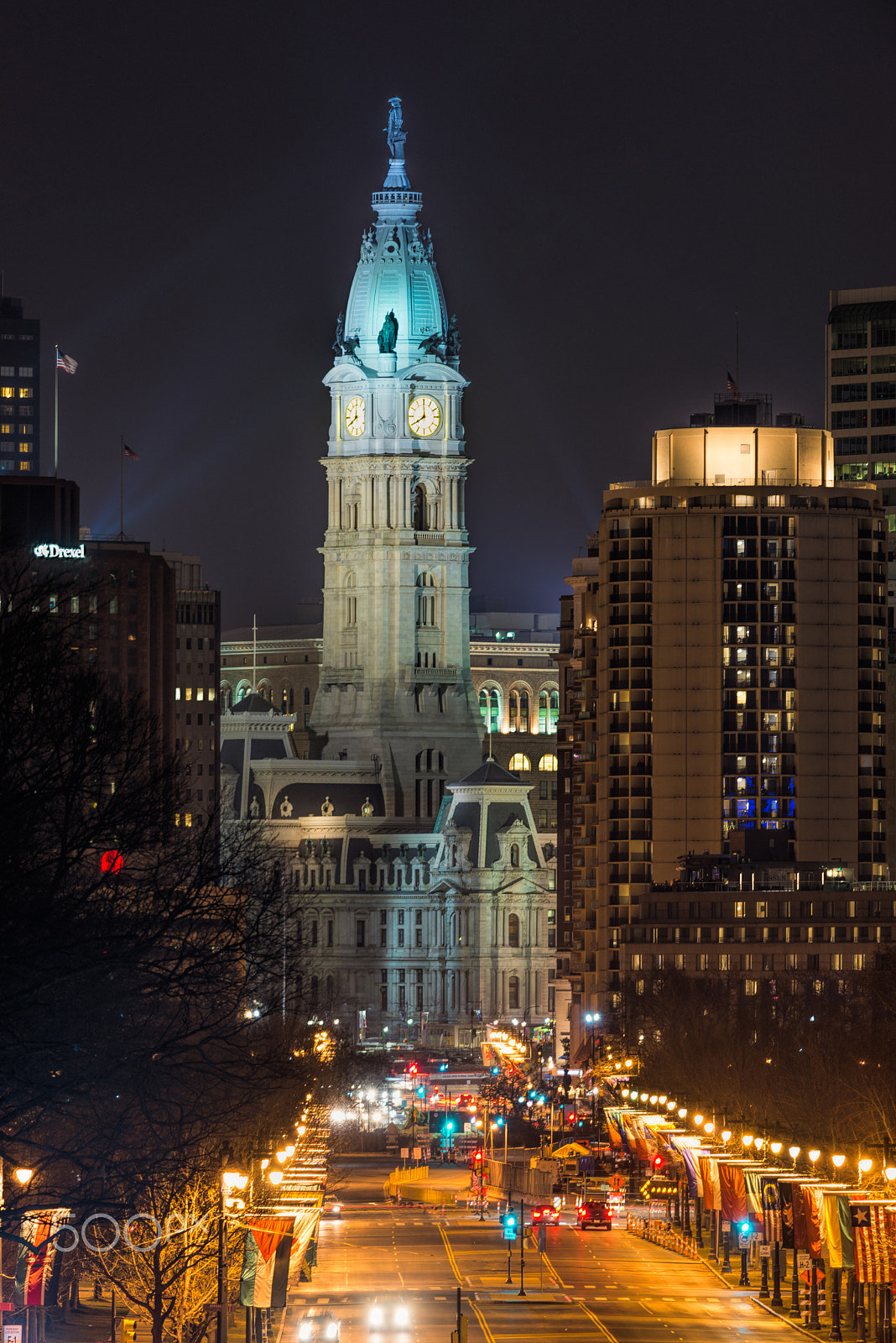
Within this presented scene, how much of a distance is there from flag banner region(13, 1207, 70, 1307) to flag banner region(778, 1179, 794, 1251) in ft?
98.9

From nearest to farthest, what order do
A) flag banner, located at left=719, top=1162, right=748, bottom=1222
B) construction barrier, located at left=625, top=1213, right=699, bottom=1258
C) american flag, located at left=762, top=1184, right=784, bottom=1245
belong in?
1. american flag, located at left=762, top=1184, right=784, bottom=1245
2. flag banner, located at left=719, top=1162, right=748, bottom=1222
3. construction barrier, located at left=625, top=1213, right=699, bottom=1258

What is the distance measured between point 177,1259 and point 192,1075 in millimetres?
5883

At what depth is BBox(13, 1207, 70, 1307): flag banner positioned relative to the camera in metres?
90.4

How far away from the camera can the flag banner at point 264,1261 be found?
110 m

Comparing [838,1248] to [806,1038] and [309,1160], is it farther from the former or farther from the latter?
[806,1038]

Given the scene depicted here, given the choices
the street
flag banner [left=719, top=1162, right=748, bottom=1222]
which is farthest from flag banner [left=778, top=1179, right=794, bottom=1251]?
flag banner [left=719, top=1162, right=748, bottom=1222]

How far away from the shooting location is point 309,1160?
16775 centimetres

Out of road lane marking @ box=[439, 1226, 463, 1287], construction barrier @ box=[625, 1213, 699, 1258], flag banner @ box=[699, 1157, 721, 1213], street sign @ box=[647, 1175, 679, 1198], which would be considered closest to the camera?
road lane marking @ box=[439, 1226, 463, 1287]

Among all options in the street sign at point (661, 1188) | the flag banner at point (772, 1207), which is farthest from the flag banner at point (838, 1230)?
the street sign at point (661, 1188)

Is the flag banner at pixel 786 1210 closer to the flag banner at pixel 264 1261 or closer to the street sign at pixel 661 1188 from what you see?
the flag banner at pixel 264 1261

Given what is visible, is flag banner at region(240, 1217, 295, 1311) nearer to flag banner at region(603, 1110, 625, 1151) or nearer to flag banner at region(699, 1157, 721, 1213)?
flag banner at region(699, 1157, 721, 1213)

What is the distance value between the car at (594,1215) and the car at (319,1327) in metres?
47.3

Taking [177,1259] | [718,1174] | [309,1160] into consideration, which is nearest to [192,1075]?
[177,1259]

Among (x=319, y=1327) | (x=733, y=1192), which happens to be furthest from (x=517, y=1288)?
(x=319, y=1327)
